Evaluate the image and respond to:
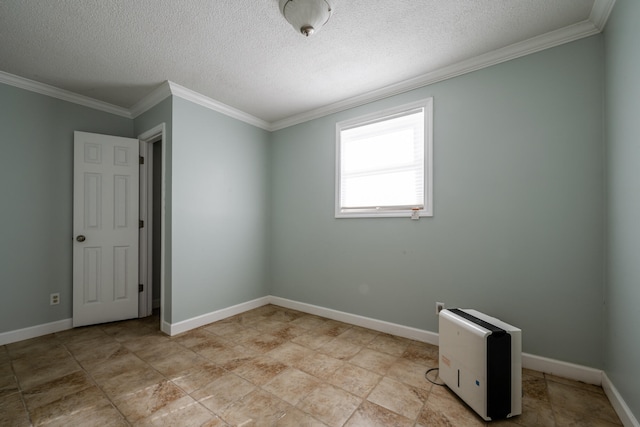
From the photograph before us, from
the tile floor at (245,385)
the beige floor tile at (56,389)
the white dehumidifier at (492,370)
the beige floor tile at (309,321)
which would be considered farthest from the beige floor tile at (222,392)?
the white dehumidifier at (492,370)

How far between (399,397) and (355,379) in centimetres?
34

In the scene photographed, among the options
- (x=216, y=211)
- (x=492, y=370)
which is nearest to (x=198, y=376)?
(x=216, y=211)

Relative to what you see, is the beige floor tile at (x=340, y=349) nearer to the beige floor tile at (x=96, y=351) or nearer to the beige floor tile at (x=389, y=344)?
the beige floor tile at (x=389, y=344)

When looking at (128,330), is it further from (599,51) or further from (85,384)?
(599,51)

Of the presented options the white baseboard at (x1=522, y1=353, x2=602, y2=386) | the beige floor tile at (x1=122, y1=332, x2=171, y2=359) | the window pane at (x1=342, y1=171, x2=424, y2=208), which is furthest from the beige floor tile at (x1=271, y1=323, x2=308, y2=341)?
the white baseboard at (x1=522, y1=353, x2=602, y2=386)

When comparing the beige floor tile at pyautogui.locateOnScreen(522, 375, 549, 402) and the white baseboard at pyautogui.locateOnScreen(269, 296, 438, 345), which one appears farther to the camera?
the white baseboard at pyautogui.locateOnScreen(269, 296, 438, 345)

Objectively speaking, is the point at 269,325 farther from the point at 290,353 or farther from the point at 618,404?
the point at 618,404

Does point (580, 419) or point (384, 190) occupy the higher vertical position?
point (384, 190)

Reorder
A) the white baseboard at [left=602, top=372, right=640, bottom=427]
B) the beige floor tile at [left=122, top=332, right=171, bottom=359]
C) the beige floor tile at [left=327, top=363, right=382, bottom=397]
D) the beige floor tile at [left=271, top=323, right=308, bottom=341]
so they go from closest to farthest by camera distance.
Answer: the white baseboard at [left=602, top=372, right=640, bottom=427] → the beige floor tile at [left=327, top=363, right=382, bottom=397] → the beige floor tile at [left=122, top=332, right=171, bottom=359] → the beige floor tile at [left=271, top=323, right=308, bottom=341]

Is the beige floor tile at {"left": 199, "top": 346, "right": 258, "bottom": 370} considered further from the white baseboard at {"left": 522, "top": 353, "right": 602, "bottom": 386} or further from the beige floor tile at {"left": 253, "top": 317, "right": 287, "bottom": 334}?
the white baseboard at {"left": 522, "top": 353, "right": 602, "bottom": 386}

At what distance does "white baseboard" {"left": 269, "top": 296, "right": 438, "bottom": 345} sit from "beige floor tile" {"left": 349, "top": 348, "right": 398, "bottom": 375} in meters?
0.43

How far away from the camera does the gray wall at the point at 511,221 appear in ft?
6.47

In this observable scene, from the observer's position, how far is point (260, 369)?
218cm

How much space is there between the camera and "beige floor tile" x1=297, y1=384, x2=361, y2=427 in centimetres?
163
